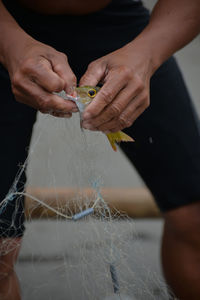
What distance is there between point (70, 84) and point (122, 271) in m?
0.43

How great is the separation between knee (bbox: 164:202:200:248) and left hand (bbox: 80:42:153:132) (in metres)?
0.32

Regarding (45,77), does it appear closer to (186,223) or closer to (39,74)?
(39,74)

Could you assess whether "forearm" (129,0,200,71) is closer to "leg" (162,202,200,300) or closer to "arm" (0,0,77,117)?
"arm" (0,0,77,117)

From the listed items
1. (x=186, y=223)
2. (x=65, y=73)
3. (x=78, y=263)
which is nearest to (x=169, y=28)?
(x=65, y=73)

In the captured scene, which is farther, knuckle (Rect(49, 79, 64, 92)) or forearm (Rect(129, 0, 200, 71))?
forearm (Rect(129, 0, 200, 71))

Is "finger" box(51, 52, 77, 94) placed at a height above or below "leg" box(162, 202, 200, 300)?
above

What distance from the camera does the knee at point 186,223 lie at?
931 millimetres

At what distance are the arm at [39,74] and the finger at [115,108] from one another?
0.13ft

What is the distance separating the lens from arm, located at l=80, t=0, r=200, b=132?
66 cm

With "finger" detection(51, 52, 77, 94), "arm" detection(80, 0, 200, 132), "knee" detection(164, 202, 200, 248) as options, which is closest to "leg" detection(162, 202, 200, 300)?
"knee" detection(164, 202, 200, 248)

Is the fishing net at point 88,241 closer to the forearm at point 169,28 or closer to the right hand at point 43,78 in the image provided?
the right hand at point 43,78

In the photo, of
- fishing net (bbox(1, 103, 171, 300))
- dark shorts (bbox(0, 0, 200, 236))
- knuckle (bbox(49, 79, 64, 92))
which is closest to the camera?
knuckle (bbox(49, 79, 64, 92))

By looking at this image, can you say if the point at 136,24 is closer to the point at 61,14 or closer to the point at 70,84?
the point at 61,14

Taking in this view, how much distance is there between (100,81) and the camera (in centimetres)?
70
